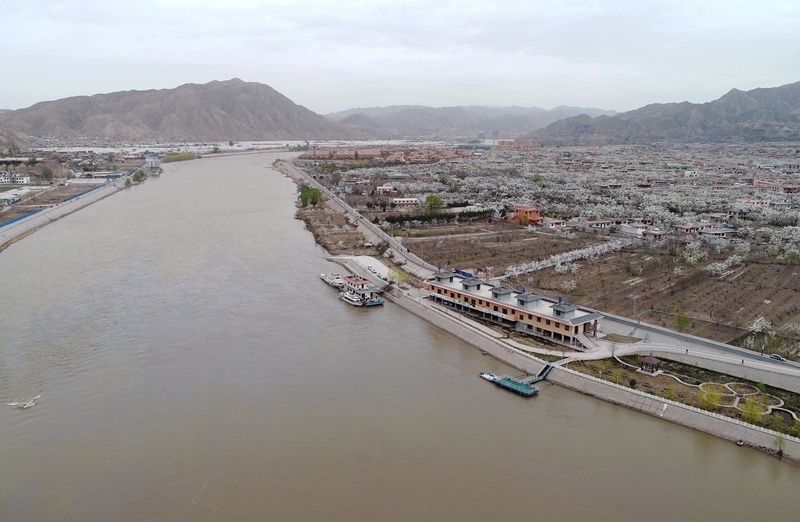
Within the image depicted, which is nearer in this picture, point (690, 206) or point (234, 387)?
point (234, 387)

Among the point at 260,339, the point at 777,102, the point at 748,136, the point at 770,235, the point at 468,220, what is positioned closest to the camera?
the point at 260,339

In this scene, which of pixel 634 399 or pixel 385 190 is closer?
pixel 634 399

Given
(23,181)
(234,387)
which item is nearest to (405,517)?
(234,387)

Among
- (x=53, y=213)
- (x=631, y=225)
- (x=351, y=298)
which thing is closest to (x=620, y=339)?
(x=351, y=298)

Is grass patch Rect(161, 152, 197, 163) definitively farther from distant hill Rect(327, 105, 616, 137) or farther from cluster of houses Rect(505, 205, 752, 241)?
distant hill Rect(327, 105, 616, 137)

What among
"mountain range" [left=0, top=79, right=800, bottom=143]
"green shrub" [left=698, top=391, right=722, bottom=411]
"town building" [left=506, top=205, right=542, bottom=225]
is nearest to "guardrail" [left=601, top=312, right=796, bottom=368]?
"green shrub" [left=698, top=391, right=722, bottom=411]

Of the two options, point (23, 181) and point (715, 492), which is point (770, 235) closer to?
point (715, 492)

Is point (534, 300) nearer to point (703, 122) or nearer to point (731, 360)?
point (731, 360)
